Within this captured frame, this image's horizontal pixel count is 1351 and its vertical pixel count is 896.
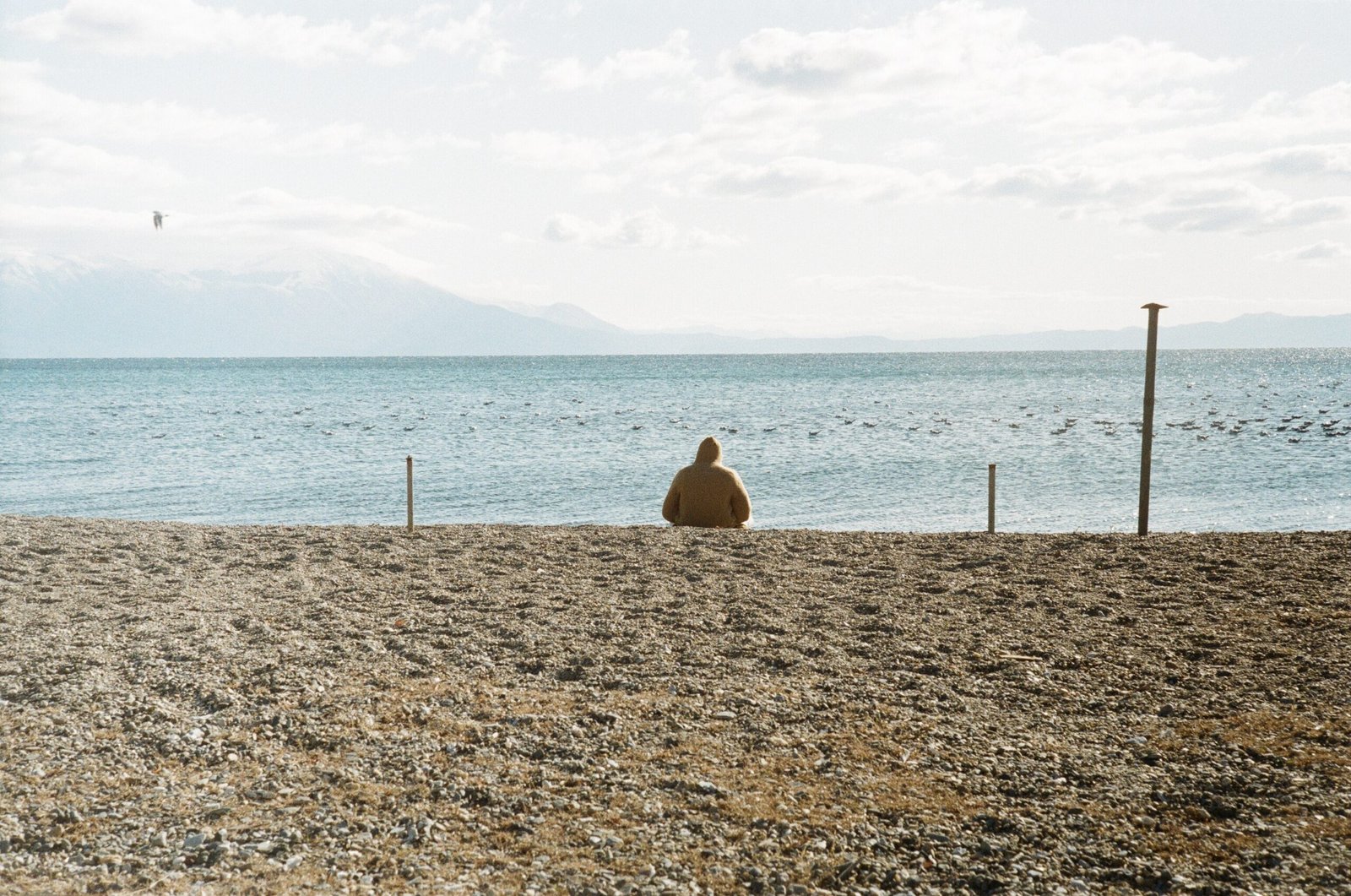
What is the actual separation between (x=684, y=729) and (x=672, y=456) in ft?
81.8

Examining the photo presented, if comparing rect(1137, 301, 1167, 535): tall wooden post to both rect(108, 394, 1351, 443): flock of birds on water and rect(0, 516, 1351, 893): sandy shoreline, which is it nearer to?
rect(0, 516, 1351, 893): sandy shoreline

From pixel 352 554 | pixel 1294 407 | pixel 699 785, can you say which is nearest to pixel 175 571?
pixel 352 554

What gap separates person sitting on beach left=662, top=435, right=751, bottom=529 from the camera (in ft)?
41.8

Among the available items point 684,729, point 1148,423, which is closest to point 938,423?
point 1148,423

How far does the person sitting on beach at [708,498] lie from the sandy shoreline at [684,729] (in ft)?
9.78

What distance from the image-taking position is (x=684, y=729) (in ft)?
18.3

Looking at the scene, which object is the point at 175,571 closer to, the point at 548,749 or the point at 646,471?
the point at 548,749

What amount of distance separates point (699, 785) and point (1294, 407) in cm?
5326

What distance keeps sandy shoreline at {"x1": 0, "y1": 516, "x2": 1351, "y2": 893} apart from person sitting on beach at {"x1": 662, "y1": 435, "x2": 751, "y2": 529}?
117 inches

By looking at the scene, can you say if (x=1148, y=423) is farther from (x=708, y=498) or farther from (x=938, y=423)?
(x=938, y=423)

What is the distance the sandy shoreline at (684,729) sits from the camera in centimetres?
421

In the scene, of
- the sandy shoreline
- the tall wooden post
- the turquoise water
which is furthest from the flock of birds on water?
the sandy shoreline

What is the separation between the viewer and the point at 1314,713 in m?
5.70

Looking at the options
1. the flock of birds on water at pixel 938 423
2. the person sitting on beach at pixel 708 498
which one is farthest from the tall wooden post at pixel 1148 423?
the flock of birds on water at pixel 938 423
